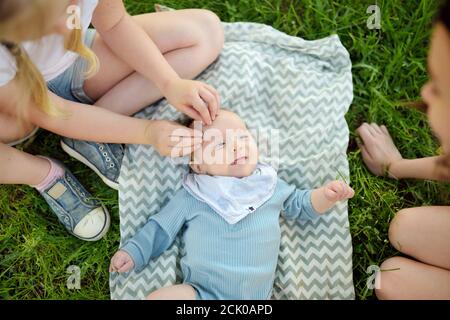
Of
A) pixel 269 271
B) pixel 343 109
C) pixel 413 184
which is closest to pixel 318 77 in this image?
pixel 343 109

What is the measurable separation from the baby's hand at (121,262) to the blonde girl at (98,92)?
12 cm

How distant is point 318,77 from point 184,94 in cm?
41

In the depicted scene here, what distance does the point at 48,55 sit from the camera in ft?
3.76

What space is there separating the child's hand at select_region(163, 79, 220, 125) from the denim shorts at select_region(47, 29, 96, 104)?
226 mm

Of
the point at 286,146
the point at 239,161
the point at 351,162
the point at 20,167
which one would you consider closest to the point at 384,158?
the point at 351,162

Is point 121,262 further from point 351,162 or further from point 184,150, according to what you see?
point 351,162

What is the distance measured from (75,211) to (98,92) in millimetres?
300

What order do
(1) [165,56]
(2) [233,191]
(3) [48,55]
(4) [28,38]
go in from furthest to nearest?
1. (1) [165,56]
2. (2) [233,191]
3. (3) [48,55]
4. (4) [28,38]

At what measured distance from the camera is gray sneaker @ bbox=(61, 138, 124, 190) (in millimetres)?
1348

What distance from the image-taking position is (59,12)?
0.91 metres

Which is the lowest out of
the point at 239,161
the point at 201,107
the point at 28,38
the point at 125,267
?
the point at 125,267

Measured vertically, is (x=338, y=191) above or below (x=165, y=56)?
below
